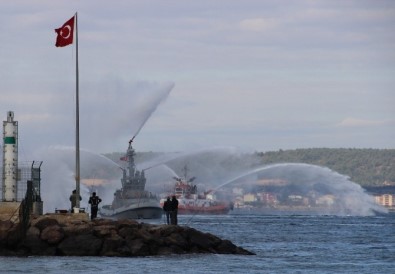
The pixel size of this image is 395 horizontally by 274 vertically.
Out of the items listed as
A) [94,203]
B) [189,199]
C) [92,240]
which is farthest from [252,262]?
[189,199]

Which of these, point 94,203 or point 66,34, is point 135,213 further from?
point 66,34

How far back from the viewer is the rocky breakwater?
49.6m

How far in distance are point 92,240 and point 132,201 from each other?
65270mm

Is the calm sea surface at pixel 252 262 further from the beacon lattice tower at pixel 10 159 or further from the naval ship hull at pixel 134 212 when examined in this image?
the naval ship hull at pixel 134 212

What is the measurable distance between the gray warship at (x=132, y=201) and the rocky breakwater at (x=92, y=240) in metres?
61.1

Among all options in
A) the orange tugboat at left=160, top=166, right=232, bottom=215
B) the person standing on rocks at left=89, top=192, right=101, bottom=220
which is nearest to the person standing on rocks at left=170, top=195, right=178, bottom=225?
the person standing on rocks at left=89, top=192, right=101, bottom=220

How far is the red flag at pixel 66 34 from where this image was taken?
53625 millimetres

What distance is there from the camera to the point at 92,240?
49719 millimetres

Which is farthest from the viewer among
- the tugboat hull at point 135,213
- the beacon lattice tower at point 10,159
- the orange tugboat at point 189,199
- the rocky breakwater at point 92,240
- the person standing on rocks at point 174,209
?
the orange tugboat at point 189,199

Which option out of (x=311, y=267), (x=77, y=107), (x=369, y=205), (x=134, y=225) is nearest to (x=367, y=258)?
(x=311, y=267)

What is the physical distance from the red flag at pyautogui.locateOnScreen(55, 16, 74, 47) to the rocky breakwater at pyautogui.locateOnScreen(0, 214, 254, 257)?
781 centimetres

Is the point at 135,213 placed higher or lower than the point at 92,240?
higher

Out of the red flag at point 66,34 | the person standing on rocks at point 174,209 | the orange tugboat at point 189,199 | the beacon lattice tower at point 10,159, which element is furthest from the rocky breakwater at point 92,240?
the orange tugboat at point 189,199

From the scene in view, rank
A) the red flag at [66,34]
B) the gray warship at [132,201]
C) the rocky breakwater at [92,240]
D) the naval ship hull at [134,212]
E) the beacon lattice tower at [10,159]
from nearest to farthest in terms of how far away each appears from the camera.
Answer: the rocky breakwater at [92,240]
the red flag at [66,34]
the beacon lattice tower at [10,159]
the naval ship hull at [134,212]
the gray warship at [132,201]
